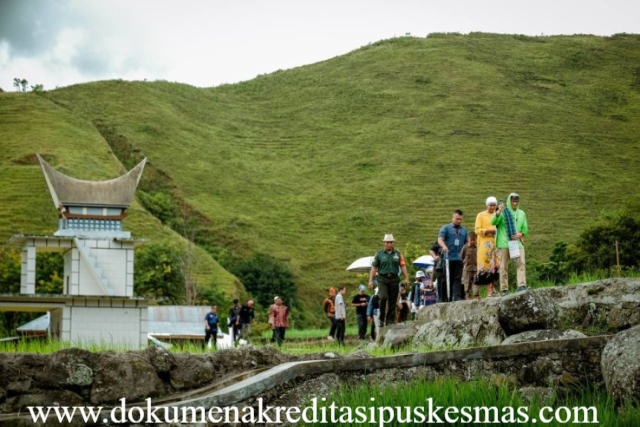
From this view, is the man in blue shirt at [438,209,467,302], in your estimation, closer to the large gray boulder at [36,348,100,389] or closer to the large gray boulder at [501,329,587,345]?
the large gray boulder at [501,329,587,345]

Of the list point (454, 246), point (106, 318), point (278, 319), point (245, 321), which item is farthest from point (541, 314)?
point (106, 318)

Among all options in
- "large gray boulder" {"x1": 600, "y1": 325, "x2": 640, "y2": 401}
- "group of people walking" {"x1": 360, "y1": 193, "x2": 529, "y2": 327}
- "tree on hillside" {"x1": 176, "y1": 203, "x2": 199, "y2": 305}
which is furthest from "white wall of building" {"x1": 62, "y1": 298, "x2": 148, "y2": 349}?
"large gray boulder" {"x1": 600, "y1": 325, "x2": 640, "y2": 401}

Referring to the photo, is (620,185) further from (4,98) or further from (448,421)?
(448,421)

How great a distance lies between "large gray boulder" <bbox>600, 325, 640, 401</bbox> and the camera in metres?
8.34

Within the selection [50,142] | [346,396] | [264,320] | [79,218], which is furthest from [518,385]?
[50,142]

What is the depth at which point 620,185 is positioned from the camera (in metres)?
84.7

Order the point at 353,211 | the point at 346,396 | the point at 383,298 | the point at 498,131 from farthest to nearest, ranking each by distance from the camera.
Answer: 1. the point at 498,131
2. the point at 353,211
3. the point at 383,298
4. the point at 346,396

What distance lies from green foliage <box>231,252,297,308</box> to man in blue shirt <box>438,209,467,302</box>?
4314cm

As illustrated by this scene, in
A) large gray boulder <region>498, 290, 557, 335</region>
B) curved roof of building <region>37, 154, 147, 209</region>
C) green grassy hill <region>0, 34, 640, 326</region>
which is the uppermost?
green grassy hill <region>0, 34, 640, 326</region>

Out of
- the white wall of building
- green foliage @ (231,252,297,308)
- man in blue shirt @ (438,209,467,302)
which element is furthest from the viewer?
green foliage @ (231,252,297,308)

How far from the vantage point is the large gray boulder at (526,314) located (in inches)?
456

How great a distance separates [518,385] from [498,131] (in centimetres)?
9149

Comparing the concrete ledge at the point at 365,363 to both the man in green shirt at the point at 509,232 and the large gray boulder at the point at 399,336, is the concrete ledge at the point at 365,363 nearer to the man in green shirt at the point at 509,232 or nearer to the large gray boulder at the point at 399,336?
the large gray boulder at the point at 399,336

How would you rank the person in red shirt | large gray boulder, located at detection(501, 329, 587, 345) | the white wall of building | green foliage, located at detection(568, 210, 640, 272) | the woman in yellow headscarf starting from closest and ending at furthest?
large gray boulder, located at detection(501, 329, 587, 345), the woman in yellow headscarf, the person in red shirt, the white wall of building, green foliage, located at detection(568, 210, 640, 272)
